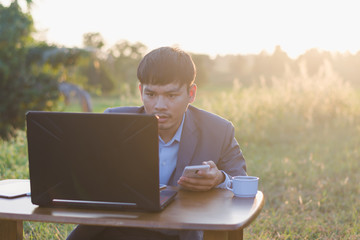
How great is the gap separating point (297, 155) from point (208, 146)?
15.9ft

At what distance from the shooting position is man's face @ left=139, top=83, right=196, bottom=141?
7.58ft

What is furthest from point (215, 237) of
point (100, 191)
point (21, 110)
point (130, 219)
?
point (21, 110)

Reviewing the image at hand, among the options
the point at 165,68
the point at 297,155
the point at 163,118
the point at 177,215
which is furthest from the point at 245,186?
the point at 297,155

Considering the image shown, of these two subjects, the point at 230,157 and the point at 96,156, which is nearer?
the point at 96,156

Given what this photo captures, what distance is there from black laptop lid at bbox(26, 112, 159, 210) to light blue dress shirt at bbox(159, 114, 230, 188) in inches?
31.7

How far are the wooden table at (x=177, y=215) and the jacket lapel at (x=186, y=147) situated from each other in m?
0.36

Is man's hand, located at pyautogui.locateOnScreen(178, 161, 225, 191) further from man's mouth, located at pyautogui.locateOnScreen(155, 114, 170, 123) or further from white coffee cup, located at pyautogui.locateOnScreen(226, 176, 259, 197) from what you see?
man's mouth, located at pyautogui.locateOnScreen(155, 114, 170, 123)

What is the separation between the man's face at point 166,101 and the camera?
2311mm

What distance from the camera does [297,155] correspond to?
6.91 m

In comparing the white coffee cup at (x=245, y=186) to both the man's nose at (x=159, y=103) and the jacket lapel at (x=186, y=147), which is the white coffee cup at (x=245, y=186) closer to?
the jacket lapel at (x=186, y=147)

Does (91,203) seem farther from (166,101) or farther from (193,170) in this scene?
(166,101)

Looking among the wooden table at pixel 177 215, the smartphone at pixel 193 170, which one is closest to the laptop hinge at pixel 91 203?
the wooden table at pixel 177 215

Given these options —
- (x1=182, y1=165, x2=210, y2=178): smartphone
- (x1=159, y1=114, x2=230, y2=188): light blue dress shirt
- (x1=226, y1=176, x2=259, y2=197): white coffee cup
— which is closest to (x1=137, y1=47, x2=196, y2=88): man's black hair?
(x1=159, y1=114, x2=230, y2=188): light blue dress shirt

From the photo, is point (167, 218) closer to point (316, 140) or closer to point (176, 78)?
point (176, 78)
